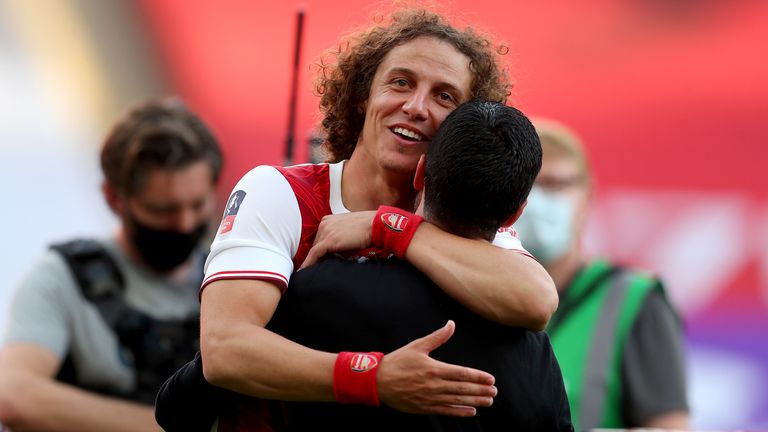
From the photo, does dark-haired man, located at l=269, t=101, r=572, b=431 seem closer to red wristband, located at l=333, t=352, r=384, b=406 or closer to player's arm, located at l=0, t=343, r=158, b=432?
red wristband, located at l=333, t=352, r=384, b=406

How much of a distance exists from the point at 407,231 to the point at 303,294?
0.82 feet

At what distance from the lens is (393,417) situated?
2.29 m

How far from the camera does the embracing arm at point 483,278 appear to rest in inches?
91.5

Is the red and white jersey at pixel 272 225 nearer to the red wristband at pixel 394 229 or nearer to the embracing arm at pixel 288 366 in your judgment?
the embracing arm at pixel 288 366

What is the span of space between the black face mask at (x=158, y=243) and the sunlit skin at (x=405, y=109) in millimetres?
1545

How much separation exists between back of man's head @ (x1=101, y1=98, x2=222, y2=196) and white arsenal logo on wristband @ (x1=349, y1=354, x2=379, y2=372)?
213 cm

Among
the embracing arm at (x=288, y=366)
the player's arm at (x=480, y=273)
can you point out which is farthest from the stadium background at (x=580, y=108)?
the embracing arm at (x=288, y=366)

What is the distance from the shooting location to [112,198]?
4293 millimetres

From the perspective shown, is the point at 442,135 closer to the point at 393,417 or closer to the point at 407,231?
the point at 407,231

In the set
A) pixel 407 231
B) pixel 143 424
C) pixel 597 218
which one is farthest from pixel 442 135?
pixel 597 218

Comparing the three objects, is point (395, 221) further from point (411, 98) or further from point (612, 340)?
point (612, 340)

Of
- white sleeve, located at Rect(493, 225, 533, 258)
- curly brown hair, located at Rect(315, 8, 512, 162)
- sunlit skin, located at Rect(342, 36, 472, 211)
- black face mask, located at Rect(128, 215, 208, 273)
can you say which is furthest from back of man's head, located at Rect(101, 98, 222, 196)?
white sleeve, located at Rect(493, 225, 533, 258)

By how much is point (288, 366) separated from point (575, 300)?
214cm

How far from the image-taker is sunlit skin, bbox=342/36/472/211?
105 inches
